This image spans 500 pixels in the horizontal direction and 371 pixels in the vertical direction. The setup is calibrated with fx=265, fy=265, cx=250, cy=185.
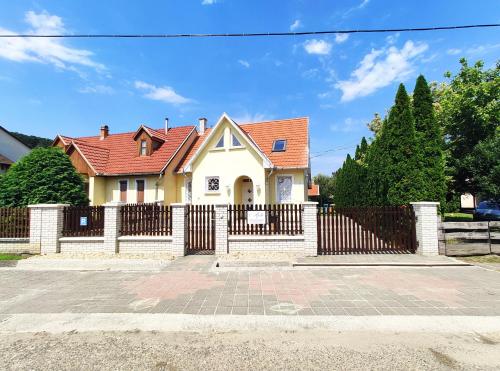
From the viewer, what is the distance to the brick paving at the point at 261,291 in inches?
194

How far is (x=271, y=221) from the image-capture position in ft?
31.3

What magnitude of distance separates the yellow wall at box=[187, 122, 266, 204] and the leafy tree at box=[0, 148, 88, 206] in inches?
268

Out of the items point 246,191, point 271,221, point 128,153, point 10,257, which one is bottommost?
point 10,257

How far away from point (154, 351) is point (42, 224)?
8955mm

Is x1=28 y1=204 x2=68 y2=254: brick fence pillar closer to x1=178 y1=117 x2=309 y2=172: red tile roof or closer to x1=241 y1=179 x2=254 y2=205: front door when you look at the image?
x1=241 y1=179 x2=254 y2=205: front door

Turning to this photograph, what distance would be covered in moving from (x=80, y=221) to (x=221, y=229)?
5.36 metres

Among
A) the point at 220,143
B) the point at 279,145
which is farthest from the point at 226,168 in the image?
the point at 279,145

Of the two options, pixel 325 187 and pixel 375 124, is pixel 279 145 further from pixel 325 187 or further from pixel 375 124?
pixel 325 187

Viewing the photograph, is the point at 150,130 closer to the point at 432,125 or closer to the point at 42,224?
the point at 42,224

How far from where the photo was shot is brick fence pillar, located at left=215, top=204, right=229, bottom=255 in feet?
31.1

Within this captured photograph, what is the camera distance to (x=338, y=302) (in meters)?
5.16

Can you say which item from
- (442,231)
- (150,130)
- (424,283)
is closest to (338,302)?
(424,283)

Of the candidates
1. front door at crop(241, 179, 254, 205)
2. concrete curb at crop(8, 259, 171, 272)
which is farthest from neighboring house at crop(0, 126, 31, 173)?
concrete curb at crop(8, 259, 171, 272)

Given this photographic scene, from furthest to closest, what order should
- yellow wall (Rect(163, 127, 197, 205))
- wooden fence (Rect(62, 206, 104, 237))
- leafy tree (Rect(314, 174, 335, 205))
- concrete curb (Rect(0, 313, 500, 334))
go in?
leafy tree (Rect(314, 174, 335, 205)) → yellow wall (Rect(163, 127, 197, 205)) → wooden fence (Rect(62, 206, 104, 237)) → concrete curb (Rect(0, 313, 500, 334))
